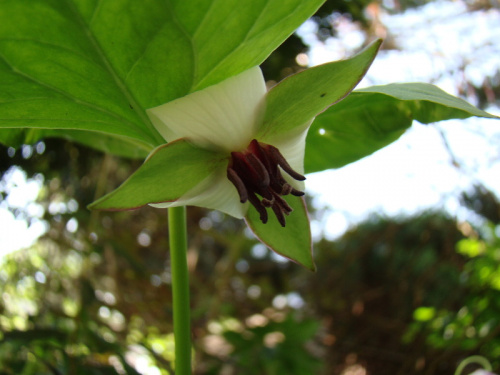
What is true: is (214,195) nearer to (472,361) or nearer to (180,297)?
(180,297)

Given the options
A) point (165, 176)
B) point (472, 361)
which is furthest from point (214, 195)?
point (472, 361)

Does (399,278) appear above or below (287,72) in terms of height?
below

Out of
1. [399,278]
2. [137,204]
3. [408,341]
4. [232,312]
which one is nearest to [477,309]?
[408,341]

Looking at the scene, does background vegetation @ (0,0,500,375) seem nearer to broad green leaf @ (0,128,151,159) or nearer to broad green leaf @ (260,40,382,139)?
broad green leaf @ (0,128,151,159)

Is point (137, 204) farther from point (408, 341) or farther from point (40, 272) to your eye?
point (408, 341)

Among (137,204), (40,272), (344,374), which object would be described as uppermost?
(40,272)

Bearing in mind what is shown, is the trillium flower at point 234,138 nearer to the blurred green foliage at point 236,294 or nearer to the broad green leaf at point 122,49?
the broad green leaf at point 122,49
